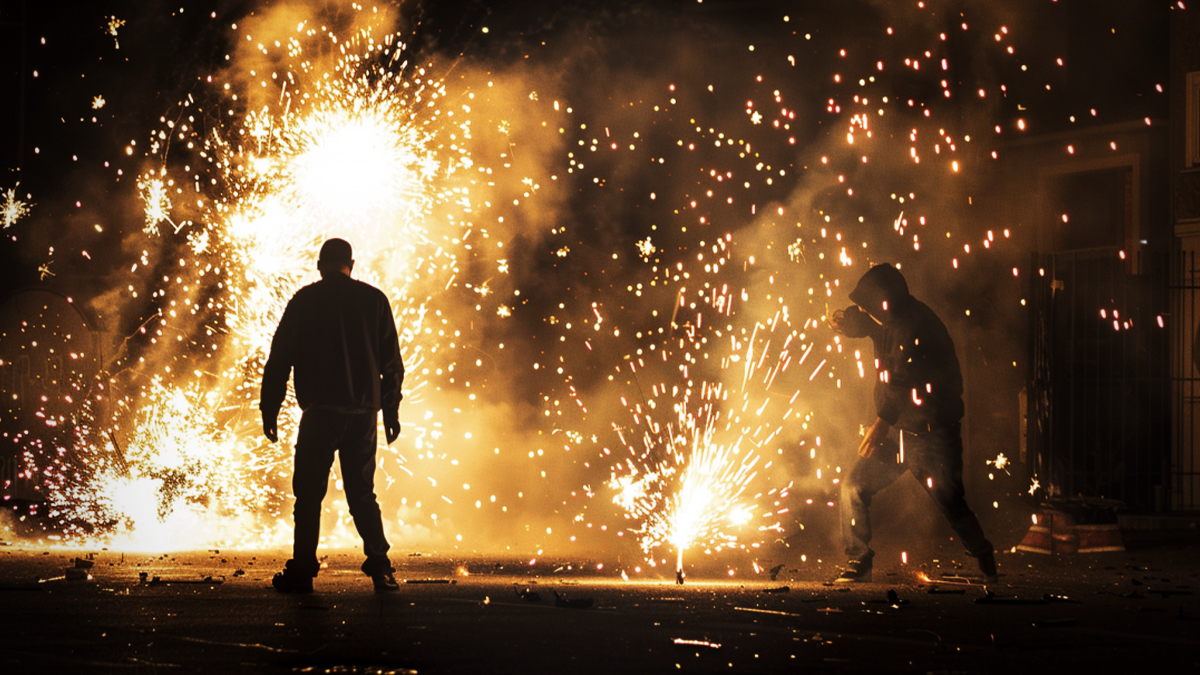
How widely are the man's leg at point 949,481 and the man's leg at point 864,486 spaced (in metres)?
0.16

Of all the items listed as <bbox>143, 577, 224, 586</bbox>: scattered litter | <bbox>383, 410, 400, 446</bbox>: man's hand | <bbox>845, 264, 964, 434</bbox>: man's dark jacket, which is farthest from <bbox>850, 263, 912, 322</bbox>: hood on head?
<bbox>143, 577, 224, 586</bbox>: scattered litter

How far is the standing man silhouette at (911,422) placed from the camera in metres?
6.89

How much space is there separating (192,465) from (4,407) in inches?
140

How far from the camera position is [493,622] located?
15.7 ft

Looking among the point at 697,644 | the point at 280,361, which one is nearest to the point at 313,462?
the point at 280,361

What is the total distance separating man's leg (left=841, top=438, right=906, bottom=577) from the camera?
7066mm

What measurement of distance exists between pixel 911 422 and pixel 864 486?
0.50m

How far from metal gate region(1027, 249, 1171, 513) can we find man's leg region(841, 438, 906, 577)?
4184 millimetres

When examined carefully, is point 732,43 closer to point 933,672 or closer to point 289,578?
point 289,578

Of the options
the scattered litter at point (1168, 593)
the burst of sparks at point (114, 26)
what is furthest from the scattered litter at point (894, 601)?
the burst of sparks at point (114, 26)

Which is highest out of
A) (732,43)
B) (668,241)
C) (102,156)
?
(732,43)

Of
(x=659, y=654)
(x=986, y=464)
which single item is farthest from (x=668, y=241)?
(x=659, y=654)

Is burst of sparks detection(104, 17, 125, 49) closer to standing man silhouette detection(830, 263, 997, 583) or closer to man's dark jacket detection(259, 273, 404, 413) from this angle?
man's dark jacket detection(259, 273, 404, 413)

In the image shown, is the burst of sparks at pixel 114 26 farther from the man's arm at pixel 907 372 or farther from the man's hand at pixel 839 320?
the man's arm at pixel 907 372
